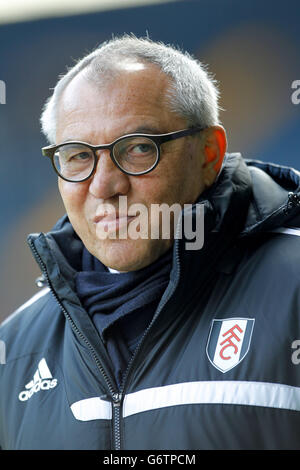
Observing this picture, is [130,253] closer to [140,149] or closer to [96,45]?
[140,149]

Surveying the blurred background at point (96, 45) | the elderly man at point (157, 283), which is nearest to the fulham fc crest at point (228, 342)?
the elderly man at point (157, 283)

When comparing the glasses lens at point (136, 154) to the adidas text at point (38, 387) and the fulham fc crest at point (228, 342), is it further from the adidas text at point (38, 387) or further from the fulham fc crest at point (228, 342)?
the adidas text at point (38, 387)

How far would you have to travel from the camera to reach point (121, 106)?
1259 millimetres

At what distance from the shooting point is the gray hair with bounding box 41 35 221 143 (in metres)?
1.31

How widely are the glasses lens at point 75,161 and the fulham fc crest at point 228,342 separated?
1.54 feet

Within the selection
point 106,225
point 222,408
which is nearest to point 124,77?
point 106,225

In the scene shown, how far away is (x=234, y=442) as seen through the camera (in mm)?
1043


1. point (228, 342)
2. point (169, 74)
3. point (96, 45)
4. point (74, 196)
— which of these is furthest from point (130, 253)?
point (96, 45)

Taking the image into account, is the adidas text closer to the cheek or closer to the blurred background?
the cheek

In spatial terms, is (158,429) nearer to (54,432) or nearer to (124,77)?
(54,432)

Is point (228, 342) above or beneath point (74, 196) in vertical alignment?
beneath

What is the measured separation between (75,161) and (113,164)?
0.11 meters

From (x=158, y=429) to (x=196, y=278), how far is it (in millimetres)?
337

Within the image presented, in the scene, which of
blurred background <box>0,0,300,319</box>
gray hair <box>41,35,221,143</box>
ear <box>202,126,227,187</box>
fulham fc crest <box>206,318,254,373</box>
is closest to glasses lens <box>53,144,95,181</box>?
gray hair <box>41,35,221,143</box>
